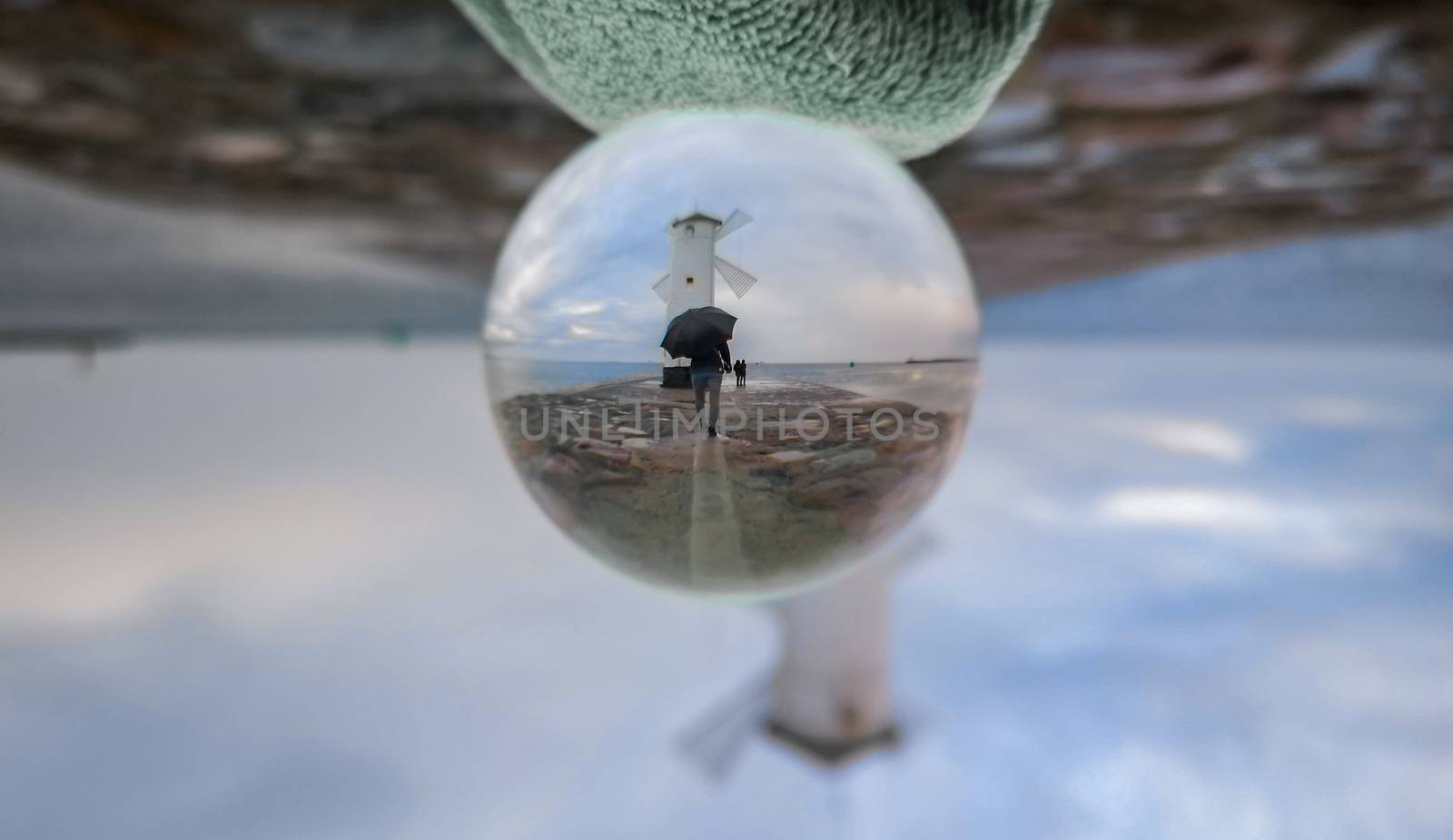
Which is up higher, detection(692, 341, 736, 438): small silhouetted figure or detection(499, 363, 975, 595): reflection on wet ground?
detection(692, 341, 736, 438): small silhouetted figure

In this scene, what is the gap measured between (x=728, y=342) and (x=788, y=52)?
163 millimetres

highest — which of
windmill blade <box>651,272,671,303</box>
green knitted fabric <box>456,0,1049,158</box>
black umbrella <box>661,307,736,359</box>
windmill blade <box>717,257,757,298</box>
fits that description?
green knitted fabric <box>456,0,1049,158</box>

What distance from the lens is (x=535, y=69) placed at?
0.47 metres

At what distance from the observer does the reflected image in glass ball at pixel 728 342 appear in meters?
0.33

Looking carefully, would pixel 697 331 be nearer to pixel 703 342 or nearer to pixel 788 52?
pixel 703 342

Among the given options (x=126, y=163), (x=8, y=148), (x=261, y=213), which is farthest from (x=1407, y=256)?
(x=8, y=148)

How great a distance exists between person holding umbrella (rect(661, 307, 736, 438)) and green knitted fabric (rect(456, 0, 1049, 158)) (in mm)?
149

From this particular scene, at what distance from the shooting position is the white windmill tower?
325 mm

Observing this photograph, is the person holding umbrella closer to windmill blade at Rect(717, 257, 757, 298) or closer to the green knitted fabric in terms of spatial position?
windmill blade at Rect(717, 257, 757, 298)

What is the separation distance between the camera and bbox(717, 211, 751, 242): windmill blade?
0.33 metres

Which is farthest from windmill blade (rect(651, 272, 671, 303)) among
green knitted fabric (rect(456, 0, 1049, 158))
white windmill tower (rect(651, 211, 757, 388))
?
green knitted fabric (rect(456, 0, 1049, 158))

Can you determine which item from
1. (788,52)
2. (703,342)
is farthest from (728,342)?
(788,52)

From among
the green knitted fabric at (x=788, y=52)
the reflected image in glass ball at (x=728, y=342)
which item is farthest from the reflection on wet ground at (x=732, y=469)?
the green knitted fabric at (x=788, y=52)

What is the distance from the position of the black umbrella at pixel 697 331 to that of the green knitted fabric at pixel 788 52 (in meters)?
0.15
